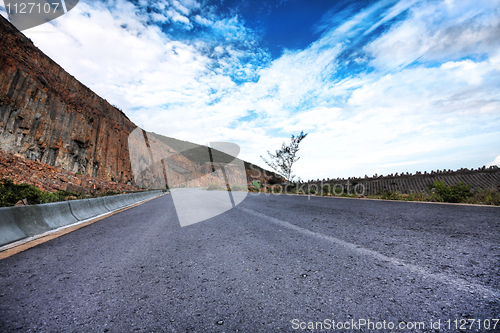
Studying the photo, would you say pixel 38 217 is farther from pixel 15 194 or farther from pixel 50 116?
pixel 50 116

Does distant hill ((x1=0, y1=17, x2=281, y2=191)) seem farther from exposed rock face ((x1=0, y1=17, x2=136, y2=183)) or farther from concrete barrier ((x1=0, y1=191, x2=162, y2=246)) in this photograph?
concrete barrier ((x1=0, y1=191, x2=162, y2=246))

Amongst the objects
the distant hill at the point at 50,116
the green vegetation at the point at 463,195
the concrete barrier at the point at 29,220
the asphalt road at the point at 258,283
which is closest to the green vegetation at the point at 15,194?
the concrete barrier at the point at 29,220

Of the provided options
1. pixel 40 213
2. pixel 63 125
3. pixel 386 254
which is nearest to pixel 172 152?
pixel 63 125

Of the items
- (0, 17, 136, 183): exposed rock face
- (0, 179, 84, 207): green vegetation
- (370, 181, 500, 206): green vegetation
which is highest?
(0, 17, 136, 183): exposed rock face

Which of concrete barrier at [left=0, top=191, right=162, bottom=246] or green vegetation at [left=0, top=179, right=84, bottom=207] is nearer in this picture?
concrete barrier at [left=0, top=191, right=162, bottom=246]

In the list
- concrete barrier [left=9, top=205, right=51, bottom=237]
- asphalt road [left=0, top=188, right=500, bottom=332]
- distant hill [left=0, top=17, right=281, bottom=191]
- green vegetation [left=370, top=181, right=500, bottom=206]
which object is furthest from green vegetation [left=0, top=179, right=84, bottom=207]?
green vegetation [left=370, top=181, right=500, bottom=206]

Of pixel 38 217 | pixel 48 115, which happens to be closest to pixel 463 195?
pixel 38 217

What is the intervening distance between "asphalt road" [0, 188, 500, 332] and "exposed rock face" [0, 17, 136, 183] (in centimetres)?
1929

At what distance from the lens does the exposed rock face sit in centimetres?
1616

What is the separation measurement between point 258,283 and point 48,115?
25.2m

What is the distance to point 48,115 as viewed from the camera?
19125mm

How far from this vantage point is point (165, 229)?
4488 mm

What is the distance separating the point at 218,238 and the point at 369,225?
278 centimetres

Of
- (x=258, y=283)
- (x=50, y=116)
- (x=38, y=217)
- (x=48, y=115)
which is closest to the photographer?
(x=258, y=283)
